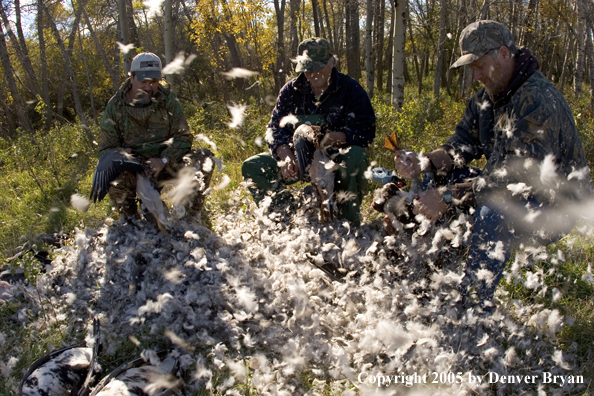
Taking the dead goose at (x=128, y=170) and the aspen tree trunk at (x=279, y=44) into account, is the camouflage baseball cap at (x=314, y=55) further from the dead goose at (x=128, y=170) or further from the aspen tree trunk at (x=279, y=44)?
the aspen tree trunk at (x=279, y=44)

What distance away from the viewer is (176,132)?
13.0ft

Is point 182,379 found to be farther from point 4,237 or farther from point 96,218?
point 4,237

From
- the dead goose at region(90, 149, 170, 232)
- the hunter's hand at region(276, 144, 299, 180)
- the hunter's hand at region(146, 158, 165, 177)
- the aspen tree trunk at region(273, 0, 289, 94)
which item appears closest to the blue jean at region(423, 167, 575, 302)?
the hunter's hand at region(276, 144, 299, 180)

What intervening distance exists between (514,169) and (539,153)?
0.15 m

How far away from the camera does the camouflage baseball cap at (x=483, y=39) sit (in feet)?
7.79

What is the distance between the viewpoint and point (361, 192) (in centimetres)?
377

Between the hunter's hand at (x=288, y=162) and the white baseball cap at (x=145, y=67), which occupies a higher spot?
the white baseball cap at (x=145, y=67)

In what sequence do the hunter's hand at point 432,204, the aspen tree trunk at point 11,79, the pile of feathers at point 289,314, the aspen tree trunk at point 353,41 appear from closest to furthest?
the pile of feathers at point 289,314, the hunter's hand at point 432,204, the aspen tree trunk at point 11,79, the aspen tree trunk at point 353,41

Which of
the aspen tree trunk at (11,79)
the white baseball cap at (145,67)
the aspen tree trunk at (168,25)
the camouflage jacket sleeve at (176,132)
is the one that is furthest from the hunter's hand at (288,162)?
the aspen tree trunk at (11,79)

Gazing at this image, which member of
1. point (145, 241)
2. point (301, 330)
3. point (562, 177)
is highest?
point (562, 177)

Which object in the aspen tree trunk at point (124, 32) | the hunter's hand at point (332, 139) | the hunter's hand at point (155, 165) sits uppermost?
the aspen tree trunk at point (124, 32)

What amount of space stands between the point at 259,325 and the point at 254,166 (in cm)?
187

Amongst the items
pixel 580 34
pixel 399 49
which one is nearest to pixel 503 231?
pixel 399 49

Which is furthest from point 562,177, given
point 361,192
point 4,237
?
point 4,237
